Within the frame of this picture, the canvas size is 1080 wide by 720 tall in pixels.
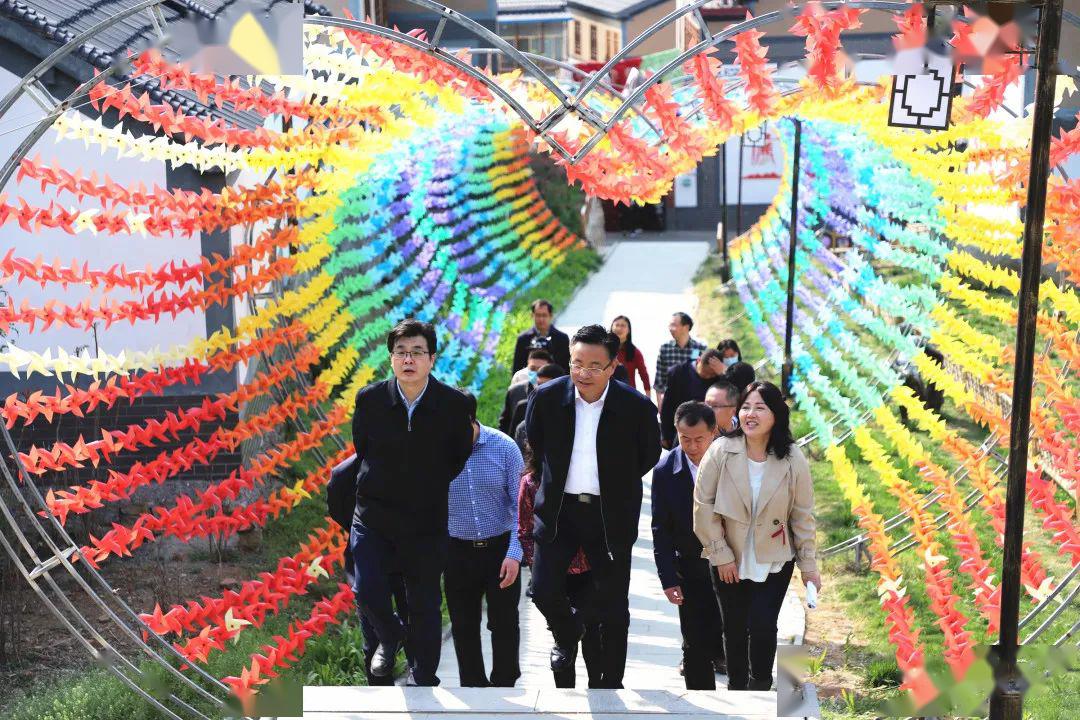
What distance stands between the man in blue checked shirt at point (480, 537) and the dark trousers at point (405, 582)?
0.28m

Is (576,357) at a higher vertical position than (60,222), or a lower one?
lower

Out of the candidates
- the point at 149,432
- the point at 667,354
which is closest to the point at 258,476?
the point at 149,432

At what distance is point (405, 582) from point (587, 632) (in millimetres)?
905

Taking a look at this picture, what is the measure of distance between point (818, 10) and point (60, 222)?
4.30 meters

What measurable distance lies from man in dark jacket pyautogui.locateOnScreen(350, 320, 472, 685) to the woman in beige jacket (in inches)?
44.4

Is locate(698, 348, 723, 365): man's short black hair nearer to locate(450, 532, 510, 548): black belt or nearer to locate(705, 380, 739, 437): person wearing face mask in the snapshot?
locate(705, 380, 739, 437): person wearing face mask

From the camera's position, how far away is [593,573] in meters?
6.46

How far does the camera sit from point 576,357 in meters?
6.29

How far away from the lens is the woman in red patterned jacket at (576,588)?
21.3 ft

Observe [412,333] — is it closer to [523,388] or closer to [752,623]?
[752,623]

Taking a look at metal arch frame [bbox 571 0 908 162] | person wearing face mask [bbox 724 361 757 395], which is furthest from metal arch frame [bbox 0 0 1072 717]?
person wearing face mask [bbox 724 361 757 395]

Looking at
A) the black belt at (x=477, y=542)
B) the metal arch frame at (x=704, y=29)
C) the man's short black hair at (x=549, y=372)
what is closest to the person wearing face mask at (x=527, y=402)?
the man's short black hair at (x=549, y=372)

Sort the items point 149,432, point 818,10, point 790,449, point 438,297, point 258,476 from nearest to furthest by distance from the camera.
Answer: point 790,449
point 818,10
point 149,432
point 258,476
point 438,297

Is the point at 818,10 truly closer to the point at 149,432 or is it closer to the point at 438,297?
the point at 149,432
